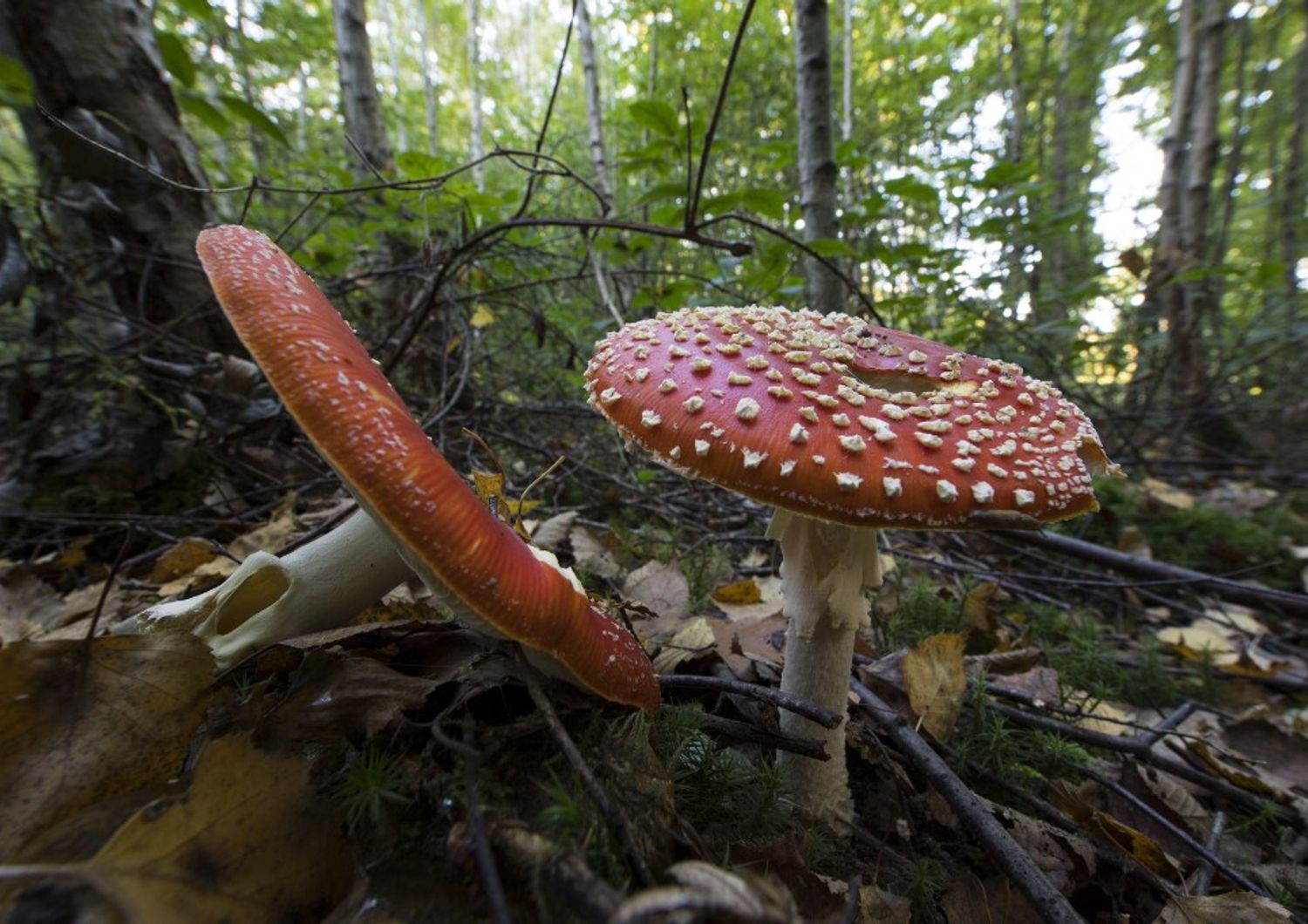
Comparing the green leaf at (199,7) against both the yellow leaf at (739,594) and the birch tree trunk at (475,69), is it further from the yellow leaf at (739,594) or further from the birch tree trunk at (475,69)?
the birch tree trunk at (475,69)

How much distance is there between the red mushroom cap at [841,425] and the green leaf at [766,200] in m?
1.48

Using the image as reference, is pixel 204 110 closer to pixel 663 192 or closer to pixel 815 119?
pixel 663 192

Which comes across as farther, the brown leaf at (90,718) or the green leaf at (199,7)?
the green leaf at (199,7)

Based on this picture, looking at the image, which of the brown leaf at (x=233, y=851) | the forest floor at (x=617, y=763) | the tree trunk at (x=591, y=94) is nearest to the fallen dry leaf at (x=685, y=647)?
the forest floor at (x=617, y=763)

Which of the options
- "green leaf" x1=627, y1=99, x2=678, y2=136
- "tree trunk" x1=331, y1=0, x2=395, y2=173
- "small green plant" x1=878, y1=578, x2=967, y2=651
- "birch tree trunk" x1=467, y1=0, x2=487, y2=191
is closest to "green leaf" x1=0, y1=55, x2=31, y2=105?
"green leaf" x1=627, y1=99, x2=678, y2=136

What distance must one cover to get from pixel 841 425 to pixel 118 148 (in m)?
3.47

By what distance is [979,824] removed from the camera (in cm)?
160

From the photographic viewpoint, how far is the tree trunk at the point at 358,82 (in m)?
5.61

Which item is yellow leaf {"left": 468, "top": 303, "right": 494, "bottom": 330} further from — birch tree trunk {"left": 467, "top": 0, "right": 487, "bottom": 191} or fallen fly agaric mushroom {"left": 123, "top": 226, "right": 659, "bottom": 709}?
birch tree trunk {"left": 467, "top": 0, "right": 487, "bottom": 191}

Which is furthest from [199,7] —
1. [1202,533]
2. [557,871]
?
[1202,533]

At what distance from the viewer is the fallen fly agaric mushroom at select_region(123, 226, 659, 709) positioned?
100cm

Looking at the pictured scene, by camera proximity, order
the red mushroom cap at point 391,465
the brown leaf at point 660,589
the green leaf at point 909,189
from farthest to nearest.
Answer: the green leaf at point 909,189 → the brown leaf at point 660,589 → the red mushroom cap at point 391,465

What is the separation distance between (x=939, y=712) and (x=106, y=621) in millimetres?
2673

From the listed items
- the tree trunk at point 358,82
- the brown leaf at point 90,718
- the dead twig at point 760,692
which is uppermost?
the tree trunk at point 358,82
